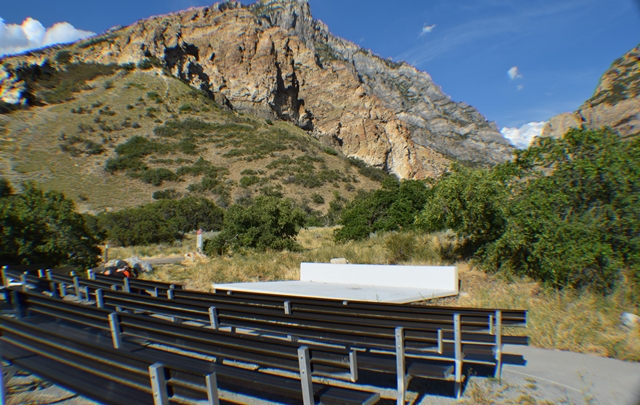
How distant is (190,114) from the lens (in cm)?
5297

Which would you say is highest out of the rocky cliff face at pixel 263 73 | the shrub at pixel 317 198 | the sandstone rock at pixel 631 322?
the rocky cliff face at pixel 263 73

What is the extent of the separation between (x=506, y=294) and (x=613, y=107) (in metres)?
12.6

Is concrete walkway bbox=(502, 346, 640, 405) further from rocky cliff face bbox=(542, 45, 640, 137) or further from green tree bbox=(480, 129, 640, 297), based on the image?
rocky cliff face bbox=(542, 45, 640, 137)

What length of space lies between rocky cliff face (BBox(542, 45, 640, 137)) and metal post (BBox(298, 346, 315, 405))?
1366cm

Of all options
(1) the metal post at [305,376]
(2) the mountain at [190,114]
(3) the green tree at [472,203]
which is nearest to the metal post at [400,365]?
(1) the metal post at [305,376]

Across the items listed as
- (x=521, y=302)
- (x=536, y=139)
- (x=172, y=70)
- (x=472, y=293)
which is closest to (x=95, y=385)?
(x=521, y=302)

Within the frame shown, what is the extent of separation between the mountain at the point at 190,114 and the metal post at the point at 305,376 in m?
18.9

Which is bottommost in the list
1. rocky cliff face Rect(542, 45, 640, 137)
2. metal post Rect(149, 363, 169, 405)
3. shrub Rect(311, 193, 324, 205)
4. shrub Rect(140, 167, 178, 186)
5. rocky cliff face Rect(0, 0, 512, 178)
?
shrub Rect(311, 193, 324, 205)

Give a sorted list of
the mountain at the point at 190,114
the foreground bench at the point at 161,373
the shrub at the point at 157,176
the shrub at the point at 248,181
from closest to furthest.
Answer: the foreground bench at the point at 161,373 → the shrub at the point at 157,176 → the mountain at the point at 190,114 → the shrub at the point at 248,181

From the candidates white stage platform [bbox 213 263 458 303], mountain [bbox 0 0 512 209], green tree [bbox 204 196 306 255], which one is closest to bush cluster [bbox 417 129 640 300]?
white stage platform [bbox 213 263 458 303]

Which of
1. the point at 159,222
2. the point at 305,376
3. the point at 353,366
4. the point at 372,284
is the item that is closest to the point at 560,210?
the point at 372,284

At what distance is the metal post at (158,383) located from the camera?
2.13 m

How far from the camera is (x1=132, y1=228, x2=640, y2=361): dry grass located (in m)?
4.72

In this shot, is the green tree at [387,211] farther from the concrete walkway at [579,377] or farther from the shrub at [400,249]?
the concrete walkway at [579,377]
